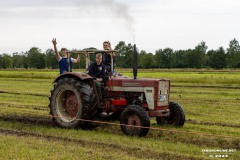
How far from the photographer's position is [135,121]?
29.3 ft

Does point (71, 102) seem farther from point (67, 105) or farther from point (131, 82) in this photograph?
point (131, 82)

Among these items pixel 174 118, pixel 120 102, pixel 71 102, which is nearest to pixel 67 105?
pixel 71 102

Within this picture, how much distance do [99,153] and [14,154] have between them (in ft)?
4.86

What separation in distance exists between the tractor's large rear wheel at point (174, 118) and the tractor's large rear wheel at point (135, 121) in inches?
58.9

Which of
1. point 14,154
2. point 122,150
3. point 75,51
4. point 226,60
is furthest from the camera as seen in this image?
point 226,60

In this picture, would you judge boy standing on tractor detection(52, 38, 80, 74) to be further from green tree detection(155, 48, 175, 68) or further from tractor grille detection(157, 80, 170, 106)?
green tree detection(155, 48, 175, 68)

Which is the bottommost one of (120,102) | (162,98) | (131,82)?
(120,102)

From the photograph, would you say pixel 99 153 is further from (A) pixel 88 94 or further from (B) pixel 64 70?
(B) pixel 64 70

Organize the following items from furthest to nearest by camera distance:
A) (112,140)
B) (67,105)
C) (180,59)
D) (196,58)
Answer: (180,59)
(196,58)
(67,105)
(112,140)

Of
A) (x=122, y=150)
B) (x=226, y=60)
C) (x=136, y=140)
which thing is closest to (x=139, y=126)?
(x=136, y=140)

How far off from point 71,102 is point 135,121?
200 cm

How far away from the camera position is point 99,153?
7012mm

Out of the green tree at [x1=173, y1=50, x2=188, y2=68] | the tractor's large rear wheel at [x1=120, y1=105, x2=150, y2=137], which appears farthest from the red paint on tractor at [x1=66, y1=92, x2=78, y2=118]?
the green tree at [x1=173, y1=50, x2=188, y2=68]

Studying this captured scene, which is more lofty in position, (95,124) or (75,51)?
(75,51)
